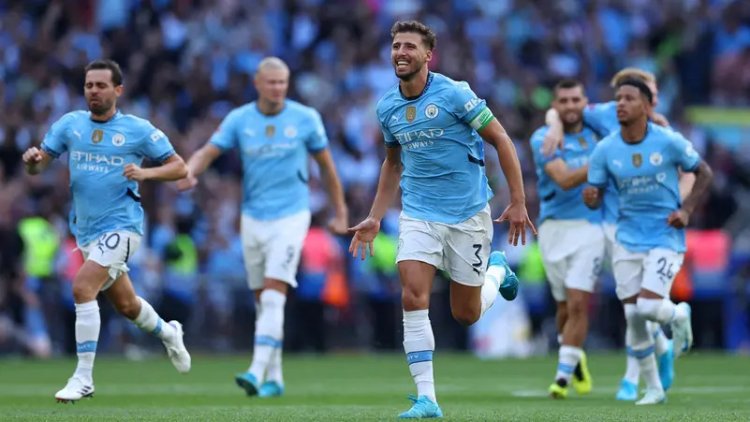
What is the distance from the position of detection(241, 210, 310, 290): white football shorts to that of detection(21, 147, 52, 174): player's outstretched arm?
2848 millimetres

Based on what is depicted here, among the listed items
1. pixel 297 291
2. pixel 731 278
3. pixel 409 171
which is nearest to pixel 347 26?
pixel 297 291

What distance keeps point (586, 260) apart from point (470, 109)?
4.36 meters

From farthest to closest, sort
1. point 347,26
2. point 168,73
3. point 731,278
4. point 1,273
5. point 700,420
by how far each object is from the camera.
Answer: point 347,26, point 168,73, point 731,278, point 1,273, point 700,420

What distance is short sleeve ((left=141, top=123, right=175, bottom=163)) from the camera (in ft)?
41.1

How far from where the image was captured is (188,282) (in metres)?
21.9

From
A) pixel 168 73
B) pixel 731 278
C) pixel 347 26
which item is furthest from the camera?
pixel 347 26

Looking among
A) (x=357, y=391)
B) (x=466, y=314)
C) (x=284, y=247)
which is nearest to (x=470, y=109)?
(x=466, y=314)

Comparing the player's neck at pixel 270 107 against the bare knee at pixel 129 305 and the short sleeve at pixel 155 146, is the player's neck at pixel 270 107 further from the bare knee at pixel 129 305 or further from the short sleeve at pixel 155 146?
the bare knee at pixel 129 305

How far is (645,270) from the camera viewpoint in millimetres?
12781

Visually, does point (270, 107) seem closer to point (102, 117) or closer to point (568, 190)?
point (102, 117)

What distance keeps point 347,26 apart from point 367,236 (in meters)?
17.1

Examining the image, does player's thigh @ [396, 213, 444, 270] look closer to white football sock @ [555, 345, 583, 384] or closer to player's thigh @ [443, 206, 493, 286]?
player's thigh @ [443, 206, 493, 286]

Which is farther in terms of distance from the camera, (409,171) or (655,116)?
(655,116)

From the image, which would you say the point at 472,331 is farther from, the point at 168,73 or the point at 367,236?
the point at 367,236
